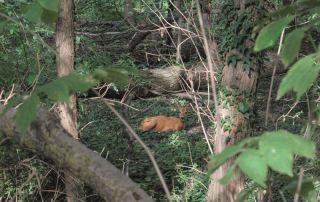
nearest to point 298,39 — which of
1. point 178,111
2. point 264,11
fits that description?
point 264,11

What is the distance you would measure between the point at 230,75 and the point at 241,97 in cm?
29

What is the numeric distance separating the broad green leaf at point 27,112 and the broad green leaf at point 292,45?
0.69 metres

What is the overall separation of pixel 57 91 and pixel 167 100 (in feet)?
37.4

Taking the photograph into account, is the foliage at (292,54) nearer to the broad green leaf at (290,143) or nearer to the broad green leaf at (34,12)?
the broad green leaf at (290,143)

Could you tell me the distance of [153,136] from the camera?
1109 centimetres

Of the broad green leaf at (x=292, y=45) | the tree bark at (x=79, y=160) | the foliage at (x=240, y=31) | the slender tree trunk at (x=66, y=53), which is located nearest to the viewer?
the broad green leaf at (x=292, y=45)

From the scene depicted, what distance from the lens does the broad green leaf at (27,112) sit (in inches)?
56.9

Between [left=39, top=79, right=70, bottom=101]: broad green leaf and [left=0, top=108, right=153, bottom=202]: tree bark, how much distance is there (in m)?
0.39

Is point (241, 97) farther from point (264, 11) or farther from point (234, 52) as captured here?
point (264, 11)

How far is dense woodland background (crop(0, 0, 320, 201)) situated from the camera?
1397mm

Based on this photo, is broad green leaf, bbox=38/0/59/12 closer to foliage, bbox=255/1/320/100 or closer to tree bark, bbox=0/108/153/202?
tree bark, bbox=0/108/153/202

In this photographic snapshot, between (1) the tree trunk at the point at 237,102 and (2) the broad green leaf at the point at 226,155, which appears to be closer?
(2) the broad green leaf at the point at 226,155

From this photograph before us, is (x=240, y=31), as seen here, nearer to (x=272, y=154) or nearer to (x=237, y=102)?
(x=237, y=102)

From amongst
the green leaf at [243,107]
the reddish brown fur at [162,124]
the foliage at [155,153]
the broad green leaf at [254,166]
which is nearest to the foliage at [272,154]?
the broad green leaf at [254,166]
